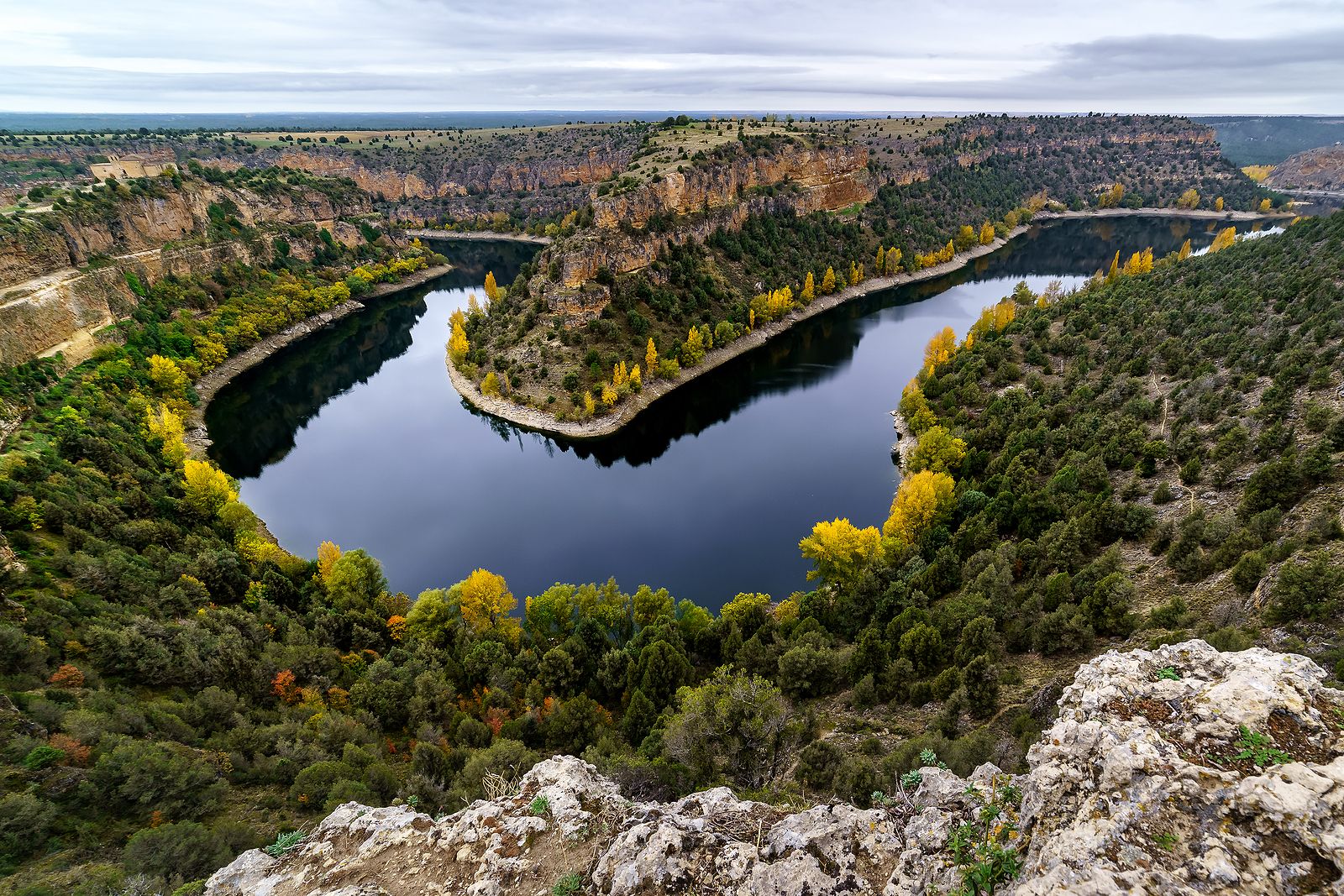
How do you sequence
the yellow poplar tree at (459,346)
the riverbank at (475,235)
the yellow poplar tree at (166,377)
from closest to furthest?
the yellow poplar tree at (166,377), the yellow poplar tree at (459,346), the riverbank at (475,235)

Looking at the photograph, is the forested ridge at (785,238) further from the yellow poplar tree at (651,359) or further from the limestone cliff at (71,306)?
the limestone cliff at (71,306)

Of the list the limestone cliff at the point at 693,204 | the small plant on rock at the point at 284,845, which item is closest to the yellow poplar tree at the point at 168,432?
the limestone cliff at the point at 693,204

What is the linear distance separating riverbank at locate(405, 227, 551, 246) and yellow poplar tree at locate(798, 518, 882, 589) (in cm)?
14668

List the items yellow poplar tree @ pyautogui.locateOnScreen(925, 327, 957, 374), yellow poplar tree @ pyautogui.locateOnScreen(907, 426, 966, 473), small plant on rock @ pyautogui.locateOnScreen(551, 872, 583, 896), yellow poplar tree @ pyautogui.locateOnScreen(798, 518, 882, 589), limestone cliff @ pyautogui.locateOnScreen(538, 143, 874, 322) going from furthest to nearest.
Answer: limestone cliff @ pyautogui.locateOnScreen(538, 143, 874, 322) → yellow poplar tree @ pyautogui.locateOnScreen(925, 327, 957, 374) → yellow poplar tree @ pyautogui.locateOnScreen(907, 426, 966, 473) → yellow poplar tree @ pyautogui.locateOnScreen(798, 518, 882, 589) → small plant on rock @ pyautogui.locateOnScreen(551, 872, 583, 896)

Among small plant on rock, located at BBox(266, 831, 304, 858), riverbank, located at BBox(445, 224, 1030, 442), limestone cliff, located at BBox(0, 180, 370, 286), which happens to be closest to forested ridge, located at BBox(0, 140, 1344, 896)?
small plant on rock, located at BBox(266, 831, 304, 858)

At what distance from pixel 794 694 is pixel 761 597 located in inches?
331

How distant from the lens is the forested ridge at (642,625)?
61.2 ft

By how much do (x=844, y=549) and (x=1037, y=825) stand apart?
2754cm

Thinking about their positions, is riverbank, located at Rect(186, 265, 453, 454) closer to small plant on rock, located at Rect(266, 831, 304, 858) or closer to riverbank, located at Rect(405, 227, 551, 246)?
riverbank, located at Rect(405, 227, 551, 246)

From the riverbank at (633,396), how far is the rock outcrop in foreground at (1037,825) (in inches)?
2007

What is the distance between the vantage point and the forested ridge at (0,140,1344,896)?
1866cm

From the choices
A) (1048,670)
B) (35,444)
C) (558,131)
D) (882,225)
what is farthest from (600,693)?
(558,131)

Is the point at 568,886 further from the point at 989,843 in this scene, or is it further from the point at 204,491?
the point at 204,491

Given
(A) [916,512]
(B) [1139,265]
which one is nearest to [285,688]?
(A) [916,512]
